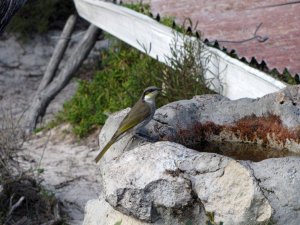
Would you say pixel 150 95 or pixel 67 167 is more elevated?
pixel 150 95

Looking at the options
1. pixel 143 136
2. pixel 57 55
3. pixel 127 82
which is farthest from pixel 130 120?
pixel 57 55

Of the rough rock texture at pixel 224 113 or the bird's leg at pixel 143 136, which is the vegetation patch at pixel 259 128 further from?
the bird's leg at pixel 143 136

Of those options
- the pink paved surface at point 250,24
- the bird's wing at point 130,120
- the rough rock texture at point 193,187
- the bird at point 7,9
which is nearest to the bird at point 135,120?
the bird's wing at point 130,120

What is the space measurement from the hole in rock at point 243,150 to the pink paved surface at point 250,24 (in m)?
1.41

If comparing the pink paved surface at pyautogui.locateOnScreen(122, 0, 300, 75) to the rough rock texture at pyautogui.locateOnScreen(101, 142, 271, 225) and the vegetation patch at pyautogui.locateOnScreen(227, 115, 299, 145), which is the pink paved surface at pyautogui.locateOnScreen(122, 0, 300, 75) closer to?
the vegetation patch at pyautogui.locateOnScreen(227, 115, 299, 145)

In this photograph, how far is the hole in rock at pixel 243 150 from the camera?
16.6 ft

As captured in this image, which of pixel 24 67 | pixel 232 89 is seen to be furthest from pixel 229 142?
pixel 24 67

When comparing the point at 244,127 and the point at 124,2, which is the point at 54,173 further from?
the point at 244,127

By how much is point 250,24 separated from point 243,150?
224 cm

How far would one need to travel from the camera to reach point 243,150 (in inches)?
205

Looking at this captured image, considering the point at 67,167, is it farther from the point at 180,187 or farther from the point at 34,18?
the point at 180,187

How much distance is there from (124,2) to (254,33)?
2.17 meters

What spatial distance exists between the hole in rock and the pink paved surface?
141cm

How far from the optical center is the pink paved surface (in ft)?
22.1
